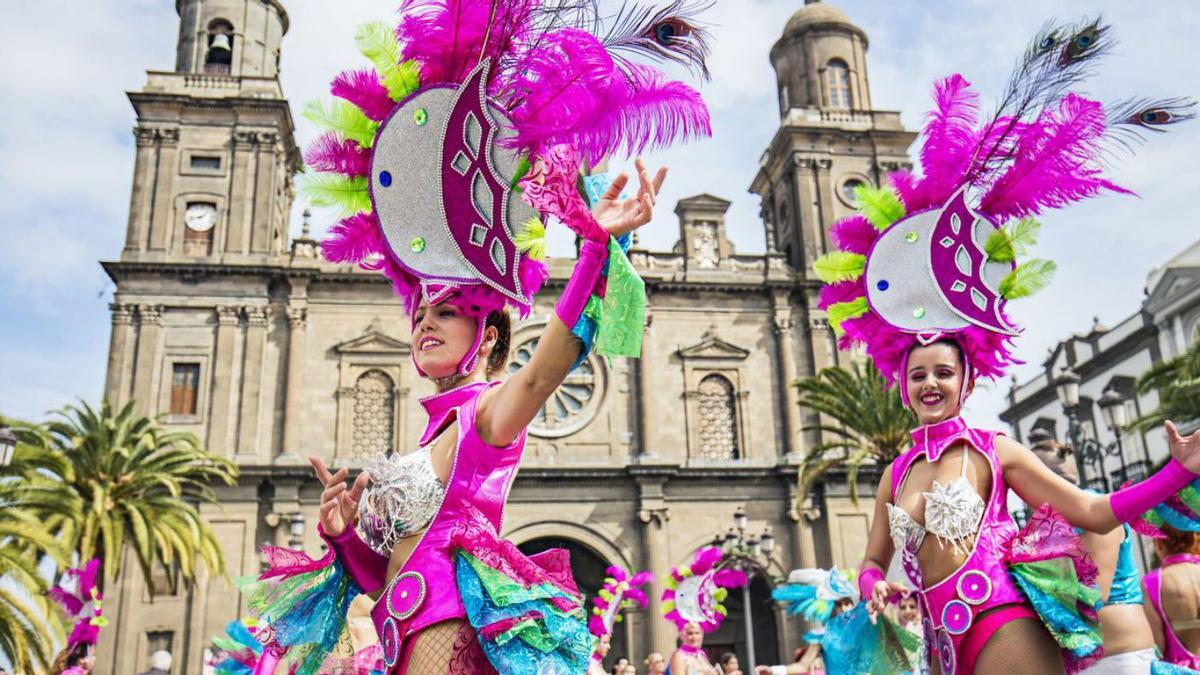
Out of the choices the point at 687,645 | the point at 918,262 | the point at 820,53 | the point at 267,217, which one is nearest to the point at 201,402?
the point at 267,217

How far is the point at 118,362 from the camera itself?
25.3 meters

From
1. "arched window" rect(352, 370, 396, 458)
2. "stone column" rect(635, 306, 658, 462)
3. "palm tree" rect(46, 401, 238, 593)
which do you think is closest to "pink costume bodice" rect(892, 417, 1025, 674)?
"palm tree" rect(46, 401, 238, 593)

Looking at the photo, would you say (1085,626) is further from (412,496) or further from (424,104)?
(424,104)

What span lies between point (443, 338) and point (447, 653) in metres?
1.08

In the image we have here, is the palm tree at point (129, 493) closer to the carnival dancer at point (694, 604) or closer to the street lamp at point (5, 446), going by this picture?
the street lamp at point (5, 446)

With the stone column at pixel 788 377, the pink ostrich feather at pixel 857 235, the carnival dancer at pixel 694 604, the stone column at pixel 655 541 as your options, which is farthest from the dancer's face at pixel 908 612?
the stone column at pixel 788 377

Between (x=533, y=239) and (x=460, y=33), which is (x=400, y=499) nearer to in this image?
(x=533, y=239)

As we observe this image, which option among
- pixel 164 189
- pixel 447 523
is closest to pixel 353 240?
pixel 447 523

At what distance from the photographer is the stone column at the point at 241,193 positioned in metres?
27.1

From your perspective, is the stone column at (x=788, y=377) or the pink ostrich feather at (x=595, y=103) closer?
the pink ostrich feather at (x=595, y=103)

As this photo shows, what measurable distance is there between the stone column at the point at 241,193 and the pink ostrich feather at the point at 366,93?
24.8 meters

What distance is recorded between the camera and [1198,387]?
56.0 feet

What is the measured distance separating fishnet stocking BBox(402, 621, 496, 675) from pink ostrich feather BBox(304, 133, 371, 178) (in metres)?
1.72

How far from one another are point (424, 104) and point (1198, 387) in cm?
1732
